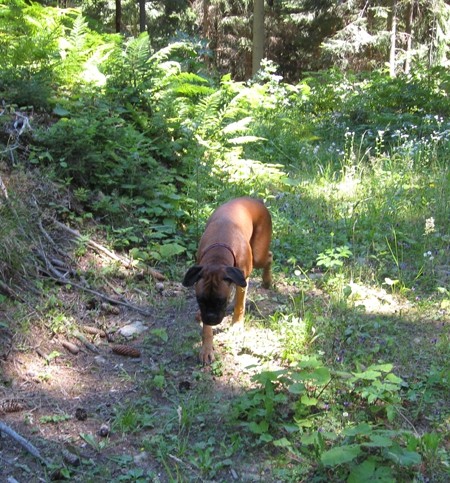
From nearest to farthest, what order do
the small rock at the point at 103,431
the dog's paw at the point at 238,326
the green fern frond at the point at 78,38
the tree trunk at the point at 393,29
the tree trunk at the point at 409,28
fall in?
the small rock at the point at 103,431
the dog's paw at the point at 238,326
the green fern frond at the point at 78,38
the tree trunk at the point at 393,29
the tree trunk at the point at 409,28

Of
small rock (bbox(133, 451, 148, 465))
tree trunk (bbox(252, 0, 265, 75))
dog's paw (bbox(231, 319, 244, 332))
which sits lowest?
small rock (bbox(133, 451, 148, 465))

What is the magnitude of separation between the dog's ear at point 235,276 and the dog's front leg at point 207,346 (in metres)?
0.50

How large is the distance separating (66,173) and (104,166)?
448mm

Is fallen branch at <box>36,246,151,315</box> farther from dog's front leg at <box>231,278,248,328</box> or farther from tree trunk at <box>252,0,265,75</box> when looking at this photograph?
tree trunk at <box>252,0,265,75</box>

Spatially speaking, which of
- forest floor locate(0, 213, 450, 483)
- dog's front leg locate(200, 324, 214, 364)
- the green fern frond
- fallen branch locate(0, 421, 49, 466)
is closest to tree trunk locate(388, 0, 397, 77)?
the green fern frond

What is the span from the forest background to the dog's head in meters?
0.45

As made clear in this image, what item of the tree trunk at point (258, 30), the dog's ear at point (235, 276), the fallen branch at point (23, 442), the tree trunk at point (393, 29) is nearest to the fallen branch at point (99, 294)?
the dog's ear at point (235, 276)

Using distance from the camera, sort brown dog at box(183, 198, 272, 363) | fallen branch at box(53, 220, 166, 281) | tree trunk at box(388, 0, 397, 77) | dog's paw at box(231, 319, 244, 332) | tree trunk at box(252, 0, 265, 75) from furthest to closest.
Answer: tree trunk at box(388, 0, 397, 77) → tree trunk at box(252, 0, 265, 75) → fallen branch at box(53, 220, 166, 281) → dog's paw at box(231, 319, 244, 332) → brown dog at box(183, 198, 272, 363)

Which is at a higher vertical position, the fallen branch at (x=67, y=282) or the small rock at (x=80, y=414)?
the fallen branch at (x=67, y=282)

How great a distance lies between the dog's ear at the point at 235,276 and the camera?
436 cm

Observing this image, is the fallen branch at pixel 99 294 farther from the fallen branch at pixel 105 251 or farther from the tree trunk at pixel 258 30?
the tree trunk at pixel 258 30

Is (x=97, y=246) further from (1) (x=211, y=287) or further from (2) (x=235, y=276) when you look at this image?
(2) (x=235, y=276)

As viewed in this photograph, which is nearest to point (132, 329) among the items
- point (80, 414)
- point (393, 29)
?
point (80, 414)

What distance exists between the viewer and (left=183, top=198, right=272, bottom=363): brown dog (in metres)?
4.46
